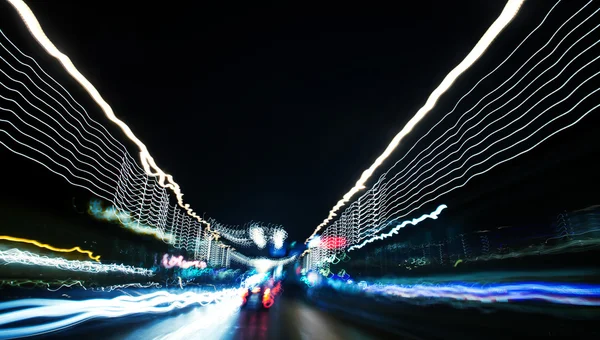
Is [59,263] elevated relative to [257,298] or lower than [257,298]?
elevated

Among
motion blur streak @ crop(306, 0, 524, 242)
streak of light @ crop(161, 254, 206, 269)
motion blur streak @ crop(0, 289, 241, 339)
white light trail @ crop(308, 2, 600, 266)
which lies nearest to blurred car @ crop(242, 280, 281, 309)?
motion blur streak @ crop(0, 289, 241, 339)

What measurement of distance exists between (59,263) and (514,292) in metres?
16.2

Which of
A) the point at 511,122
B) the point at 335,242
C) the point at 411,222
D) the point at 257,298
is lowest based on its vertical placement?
the point at 257,298

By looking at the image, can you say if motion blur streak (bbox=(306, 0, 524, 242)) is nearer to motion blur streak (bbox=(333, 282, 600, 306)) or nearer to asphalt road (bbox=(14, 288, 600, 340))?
motion blur streak (bbox=(333, 282, 600, 306))

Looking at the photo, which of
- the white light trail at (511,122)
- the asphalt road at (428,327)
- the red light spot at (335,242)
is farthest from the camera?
the red light spot at (335,242)

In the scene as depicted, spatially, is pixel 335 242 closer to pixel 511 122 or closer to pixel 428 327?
pixel 428 327

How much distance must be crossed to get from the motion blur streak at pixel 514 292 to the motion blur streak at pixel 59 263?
1421 centimetres

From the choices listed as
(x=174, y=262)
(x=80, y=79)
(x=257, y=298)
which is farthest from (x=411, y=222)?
(x=174, y=262)

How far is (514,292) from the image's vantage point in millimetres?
7562

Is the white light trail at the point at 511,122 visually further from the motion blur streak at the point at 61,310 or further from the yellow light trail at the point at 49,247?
the yellow light trail at the point at 49,247

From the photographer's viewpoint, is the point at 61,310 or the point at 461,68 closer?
the point at 461,68

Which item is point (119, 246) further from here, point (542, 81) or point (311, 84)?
point (542, 81)

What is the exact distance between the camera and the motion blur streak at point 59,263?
11.0 metres

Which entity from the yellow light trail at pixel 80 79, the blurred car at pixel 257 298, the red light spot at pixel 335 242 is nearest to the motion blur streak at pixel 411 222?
the red light spot at pixel 335 242
